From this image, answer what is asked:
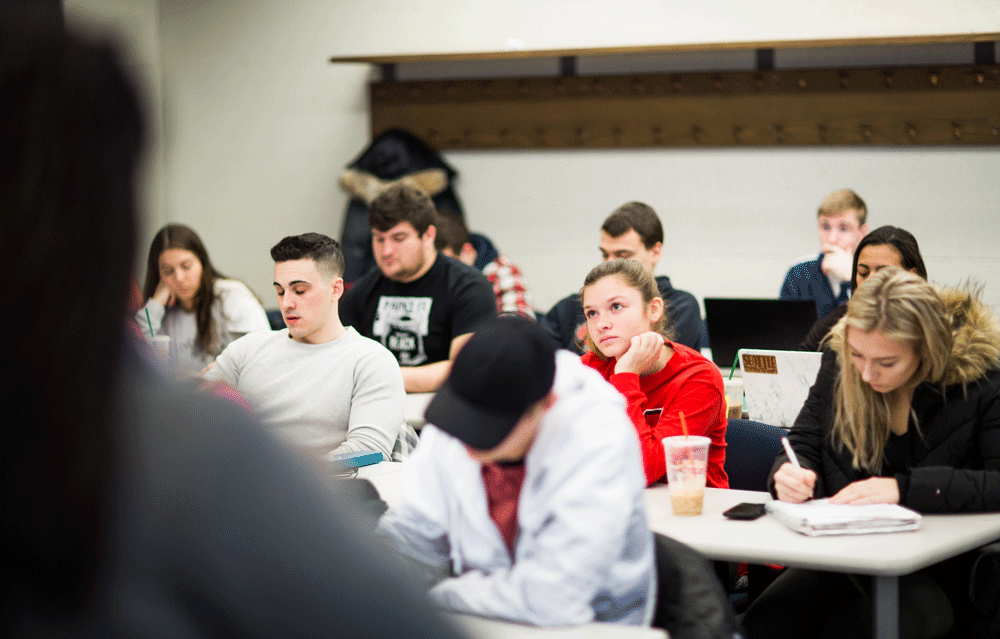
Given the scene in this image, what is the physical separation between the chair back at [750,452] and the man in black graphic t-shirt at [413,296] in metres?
1.44

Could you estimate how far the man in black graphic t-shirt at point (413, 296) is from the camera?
12.9 ft

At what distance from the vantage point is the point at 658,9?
5.65m

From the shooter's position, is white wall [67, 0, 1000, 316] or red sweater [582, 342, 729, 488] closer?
red sweater [582, 342, 729, 488]

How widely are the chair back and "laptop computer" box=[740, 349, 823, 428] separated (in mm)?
224

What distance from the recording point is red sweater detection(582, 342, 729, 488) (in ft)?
8.20

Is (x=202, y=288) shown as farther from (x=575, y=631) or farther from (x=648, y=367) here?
(x=575, y=631)

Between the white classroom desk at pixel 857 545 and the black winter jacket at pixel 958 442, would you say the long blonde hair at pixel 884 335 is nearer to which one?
the black winter jacket at pixel 958 442

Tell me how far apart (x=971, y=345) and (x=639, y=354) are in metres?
0.85

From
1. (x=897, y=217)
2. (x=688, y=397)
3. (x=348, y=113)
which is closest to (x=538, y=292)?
(x=348, y=113)

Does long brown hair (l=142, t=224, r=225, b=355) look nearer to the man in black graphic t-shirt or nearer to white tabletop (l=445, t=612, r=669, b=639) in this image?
the man in black graphic t-shirt

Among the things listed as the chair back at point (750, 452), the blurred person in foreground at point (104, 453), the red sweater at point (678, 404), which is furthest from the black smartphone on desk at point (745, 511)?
the blurred person in foreground at point (104, 453)

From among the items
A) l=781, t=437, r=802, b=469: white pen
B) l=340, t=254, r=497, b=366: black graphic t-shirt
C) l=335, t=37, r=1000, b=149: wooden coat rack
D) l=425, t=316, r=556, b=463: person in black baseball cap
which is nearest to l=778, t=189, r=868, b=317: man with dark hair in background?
l=335, t=37, r=1000, b=149: wooden coat rack

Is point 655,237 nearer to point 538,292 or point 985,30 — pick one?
point 538,292

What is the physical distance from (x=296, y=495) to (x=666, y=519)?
192 cm
